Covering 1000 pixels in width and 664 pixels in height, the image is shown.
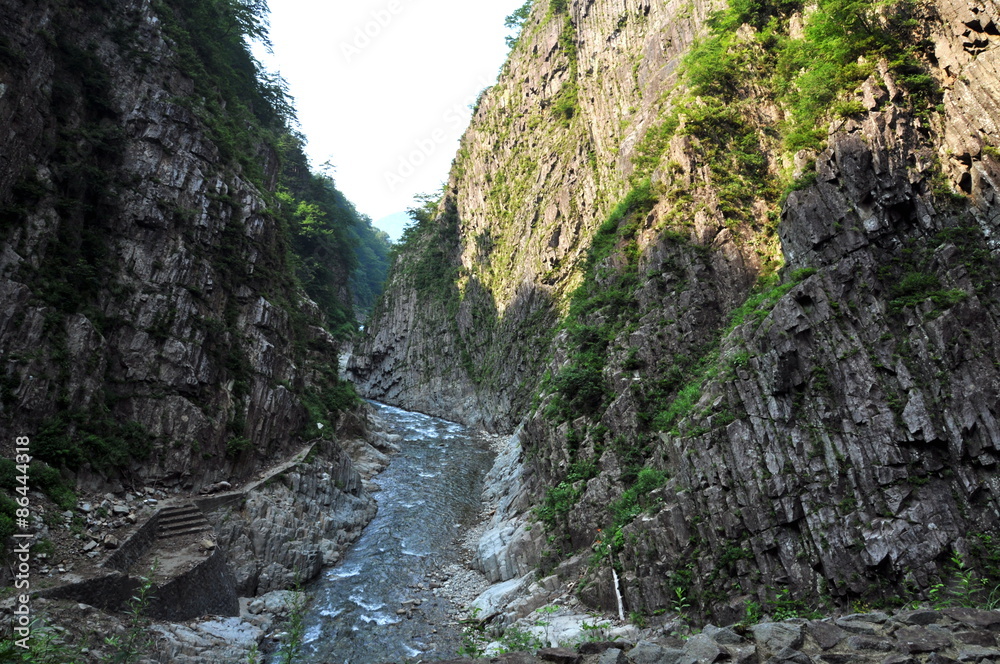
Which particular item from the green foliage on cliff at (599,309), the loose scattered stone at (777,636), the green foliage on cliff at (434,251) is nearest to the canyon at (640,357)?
the loose scattered stone at (777,636)

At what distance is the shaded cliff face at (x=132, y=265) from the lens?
55.9ft

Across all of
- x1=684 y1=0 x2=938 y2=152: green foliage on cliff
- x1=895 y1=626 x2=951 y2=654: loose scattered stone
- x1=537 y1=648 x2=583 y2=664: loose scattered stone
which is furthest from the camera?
x1=684 y1=0 x2=938 y2=152: green foliage on cliff

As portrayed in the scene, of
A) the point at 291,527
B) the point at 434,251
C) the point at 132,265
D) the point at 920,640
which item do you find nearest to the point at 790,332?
the point at 920,640

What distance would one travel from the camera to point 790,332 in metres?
13.4

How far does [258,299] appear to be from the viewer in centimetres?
2673

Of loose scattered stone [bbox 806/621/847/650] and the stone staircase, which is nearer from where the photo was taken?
loose scattered stone [bbox 806/621/847/650]

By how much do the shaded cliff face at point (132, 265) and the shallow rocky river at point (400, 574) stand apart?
6.82 meters

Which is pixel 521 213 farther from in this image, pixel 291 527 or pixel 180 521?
pixel 180 521

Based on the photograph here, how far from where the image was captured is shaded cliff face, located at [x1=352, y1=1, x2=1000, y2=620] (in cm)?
1091

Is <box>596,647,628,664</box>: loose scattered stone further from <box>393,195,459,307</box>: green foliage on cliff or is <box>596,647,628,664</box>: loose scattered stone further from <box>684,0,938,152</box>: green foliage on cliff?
<box>393,195,459,307</box>: green foliage on cliff

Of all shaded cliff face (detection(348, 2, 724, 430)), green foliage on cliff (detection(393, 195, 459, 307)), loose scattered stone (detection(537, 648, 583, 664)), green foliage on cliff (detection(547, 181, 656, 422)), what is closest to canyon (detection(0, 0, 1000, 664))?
green foliage on cliff (detection(547, 181, 656, 422))

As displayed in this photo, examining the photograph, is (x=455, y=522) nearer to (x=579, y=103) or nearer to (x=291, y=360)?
(x=291, y=360)

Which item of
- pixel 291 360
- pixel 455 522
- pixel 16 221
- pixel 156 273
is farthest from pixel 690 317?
pixel 16 221

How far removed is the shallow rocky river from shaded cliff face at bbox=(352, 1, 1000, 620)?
4.95m
